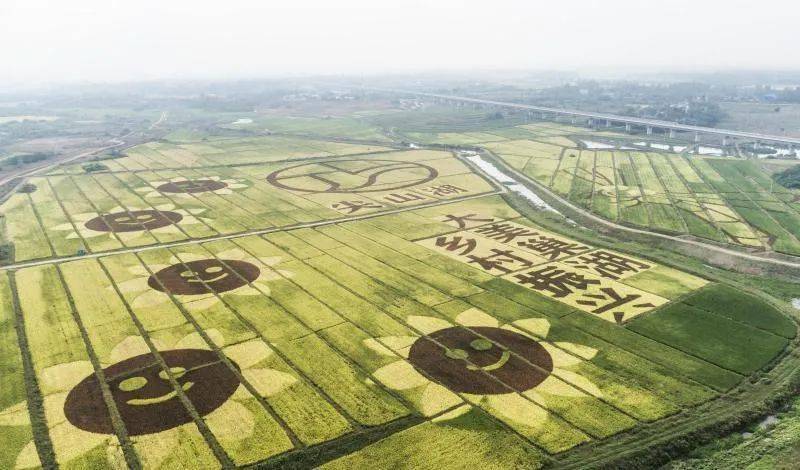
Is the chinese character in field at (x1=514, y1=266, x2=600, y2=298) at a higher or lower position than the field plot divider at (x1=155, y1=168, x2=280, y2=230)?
lower

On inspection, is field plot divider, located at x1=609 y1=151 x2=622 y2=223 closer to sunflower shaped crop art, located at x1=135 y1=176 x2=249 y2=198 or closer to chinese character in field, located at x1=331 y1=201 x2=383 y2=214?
chinese character in field, located at x1=331 y1=201 x2=383 y2=214

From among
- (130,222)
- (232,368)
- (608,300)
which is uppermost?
(130,222)

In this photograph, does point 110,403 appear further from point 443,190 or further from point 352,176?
point 352,176

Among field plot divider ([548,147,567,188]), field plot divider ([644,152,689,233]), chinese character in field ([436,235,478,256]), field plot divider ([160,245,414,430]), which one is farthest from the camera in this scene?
field plot divider ([548,147,567,188])

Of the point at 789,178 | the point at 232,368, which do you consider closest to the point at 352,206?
the point at 232,368

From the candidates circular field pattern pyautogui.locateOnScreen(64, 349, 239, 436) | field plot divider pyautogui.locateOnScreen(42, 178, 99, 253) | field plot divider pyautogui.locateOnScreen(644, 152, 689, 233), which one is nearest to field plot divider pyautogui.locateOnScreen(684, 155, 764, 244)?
field plot divider pyautogui.locateOnScreen(644, 152, 689, 233)

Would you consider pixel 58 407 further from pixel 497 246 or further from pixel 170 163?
pixel 170 163
